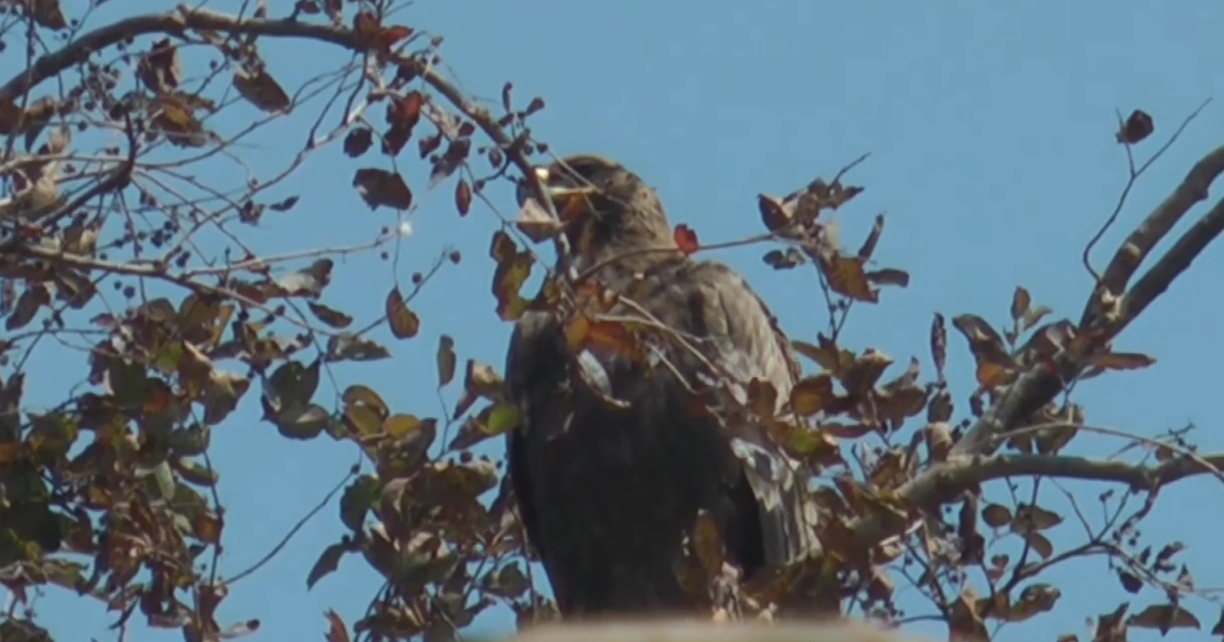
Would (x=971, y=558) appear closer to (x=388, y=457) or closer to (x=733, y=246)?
(x=733, y=246)

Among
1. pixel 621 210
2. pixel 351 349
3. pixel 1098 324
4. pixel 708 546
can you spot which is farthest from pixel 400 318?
pixel 621 210

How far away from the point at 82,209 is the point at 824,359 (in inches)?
55.0

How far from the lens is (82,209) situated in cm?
466

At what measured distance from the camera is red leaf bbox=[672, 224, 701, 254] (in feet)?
14.9

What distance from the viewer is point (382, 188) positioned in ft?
15.0

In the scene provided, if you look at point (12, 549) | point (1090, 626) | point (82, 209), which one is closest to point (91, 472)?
point (12, 549)

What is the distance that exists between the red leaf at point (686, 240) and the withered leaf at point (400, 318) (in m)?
0.49

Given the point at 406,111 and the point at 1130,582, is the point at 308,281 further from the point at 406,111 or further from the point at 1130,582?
the point at 1130,582

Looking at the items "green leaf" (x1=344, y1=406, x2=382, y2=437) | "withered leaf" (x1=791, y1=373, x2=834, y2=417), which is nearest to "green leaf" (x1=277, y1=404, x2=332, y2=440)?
"green leaf" (x1=344, y1=406, x2=382, y2=437)

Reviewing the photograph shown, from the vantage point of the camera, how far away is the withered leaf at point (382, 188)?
4.56 meters

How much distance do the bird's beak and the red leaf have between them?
0.65 feet

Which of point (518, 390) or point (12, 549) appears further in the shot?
point (518, 390)

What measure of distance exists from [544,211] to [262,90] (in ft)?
2.20

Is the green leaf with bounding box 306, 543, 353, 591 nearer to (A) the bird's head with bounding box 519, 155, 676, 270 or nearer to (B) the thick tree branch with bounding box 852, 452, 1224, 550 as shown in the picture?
(B) the thick tree branch with bounding box 852, 452, 1224, 550
